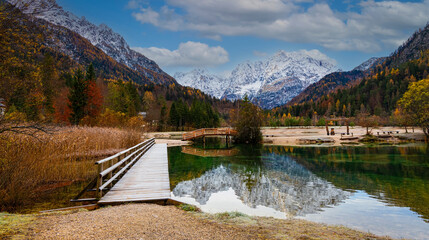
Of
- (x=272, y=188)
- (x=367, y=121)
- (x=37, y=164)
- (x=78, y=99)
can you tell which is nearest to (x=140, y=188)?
(x=37, y=164)

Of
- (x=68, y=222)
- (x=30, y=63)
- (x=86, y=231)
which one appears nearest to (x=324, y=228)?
(x=86, y=231)

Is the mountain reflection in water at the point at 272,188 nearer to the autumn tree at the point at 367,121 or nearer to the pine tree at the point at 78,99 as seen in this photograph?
the pine tree at the point at 78,99

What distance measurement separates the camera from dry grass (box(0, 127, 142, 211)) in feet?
21.2

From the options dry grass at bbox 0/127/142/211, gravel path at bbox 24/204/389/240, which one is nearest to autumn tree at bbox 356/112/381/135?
gravel path at bbox 24/204/389/240

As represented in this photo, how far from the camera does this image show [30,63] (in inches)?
271

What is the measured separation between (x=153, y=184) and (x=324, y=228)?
19.2 ft

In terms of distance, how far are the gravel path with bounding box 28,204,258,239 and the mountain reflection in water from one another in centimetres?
356

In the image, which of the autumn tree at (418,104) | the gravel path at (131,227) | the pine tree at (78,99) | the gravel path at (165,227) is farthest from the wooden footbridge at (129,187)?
the autumn tree at (418,104)

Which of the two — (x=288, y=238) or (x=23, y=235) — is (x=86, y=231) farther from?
(x=288, y=238)

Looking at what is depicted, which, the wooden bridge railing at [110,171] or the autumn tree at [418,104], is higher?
the autumn tree at [418,104]

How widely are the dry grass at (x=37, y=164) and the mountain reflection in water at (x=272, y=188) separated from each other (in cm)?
471

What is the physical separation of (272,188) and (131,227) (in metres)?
7.78

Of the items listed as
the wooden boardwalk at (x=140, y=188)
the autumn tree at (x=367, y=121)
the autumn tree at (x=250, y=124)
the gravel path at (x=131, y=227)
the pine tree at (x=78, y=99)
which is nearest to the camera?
the gravel path at (x=131, y=227)

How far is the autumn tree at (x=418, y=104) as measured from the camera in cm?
3456
